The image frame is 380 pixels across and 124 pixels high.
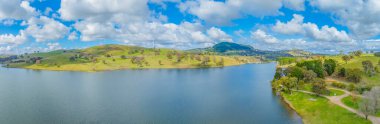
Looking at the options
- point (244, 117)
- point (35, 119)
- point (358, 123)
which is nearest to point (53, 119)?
point (35, 119)

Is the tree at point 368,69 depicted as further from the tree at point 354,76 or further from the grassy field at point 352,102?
the grassy field at point 352,102

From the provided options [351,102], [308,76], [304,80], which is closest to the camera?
[351,102]

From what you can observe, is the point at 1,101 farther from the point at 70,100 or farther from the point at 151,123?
the point at 151,123

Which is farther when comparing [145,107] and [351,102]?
[145,107]

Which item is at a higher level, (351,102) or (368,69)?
(368,69)

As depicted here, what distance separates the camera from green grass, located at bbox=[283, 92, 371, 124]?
7556cm

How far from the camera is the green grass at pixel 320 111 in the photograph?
75.6m

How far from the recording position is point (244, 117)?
82.8 meters

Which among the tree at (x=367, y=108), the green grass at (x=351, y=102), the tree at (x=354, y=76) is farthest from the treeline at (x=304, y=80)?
the tree at (x=367, y=108)

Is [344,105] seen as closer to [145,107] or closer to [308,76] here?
[308,76]

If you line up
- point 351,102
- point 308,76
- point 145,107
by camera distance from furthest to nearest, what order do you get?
point 308,76, point 145,107, point 351,102

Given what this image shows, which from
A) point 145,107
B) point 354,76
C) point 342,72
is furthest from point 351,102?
point 342,72

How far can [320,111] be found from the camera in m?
86.9

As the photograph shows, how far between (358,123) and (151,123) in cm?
5363
